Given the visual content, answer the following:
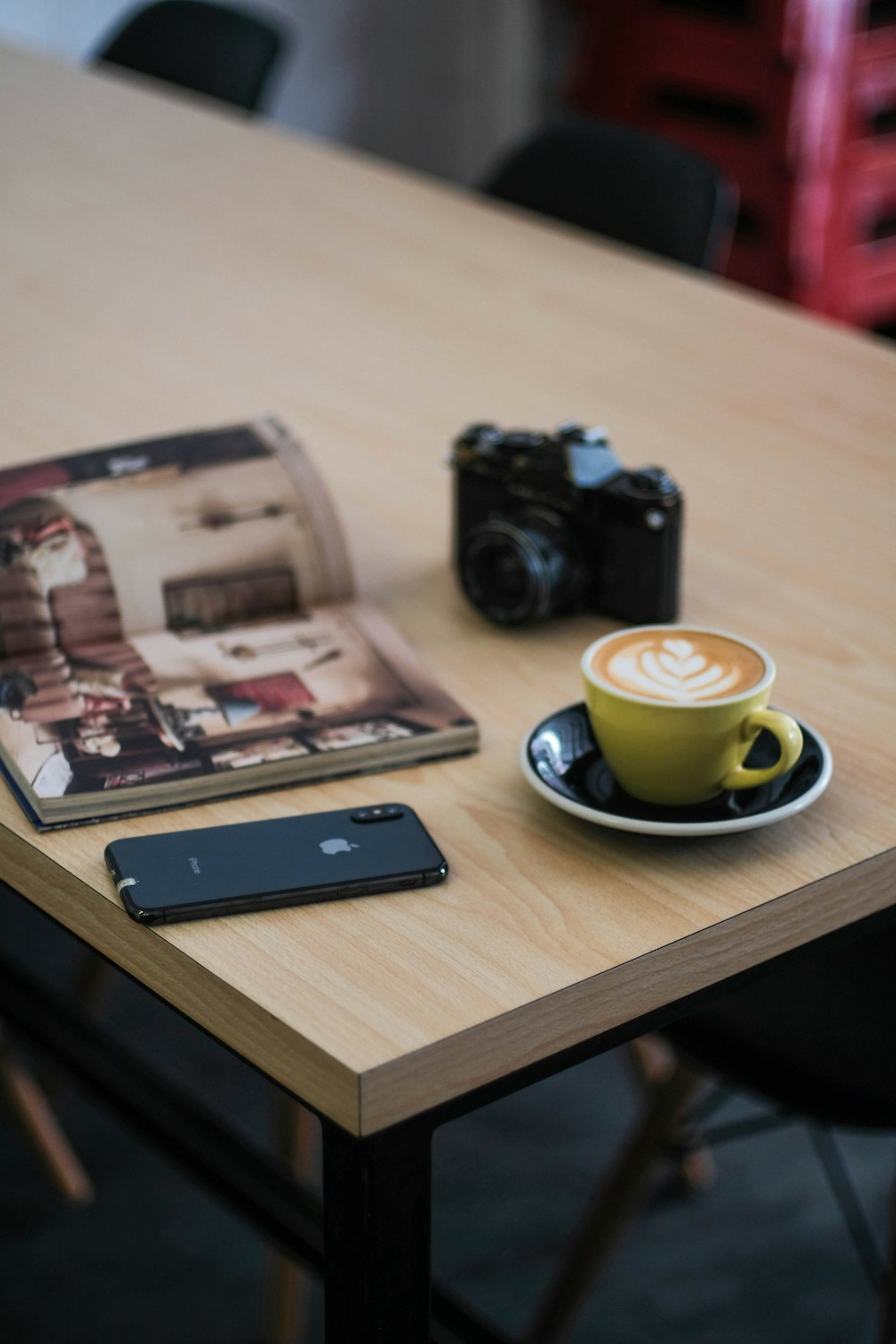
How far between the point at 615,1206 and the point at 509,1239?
33 cm

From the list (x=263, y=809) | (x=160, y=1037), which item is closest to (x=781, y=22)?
(x=160, y=1037)

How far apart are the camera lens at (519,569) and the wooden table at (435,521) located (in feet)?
0.07

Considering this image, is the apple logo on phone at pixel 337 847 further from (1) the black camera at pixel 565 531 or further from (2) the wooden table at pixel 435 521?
(1) the black camera at pixel 565 531

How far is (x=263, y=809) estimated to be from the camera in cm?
79

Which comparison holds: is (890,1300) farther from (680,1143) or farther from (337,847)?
(337,847)

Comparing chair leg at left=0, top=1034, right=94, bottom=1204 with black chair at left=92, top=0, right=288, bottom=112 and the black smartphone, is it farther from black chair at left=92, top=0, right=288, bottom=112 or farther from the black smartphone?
black chair at left=92, top=0, right=288, bottom=112

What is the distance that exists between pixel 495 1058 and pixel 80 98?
1937 mm

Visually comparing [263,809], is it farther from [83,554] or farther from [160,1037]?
[160,1037]

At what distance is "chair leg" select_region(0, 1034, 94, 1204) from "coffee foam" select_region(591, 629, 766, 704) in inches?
37.8

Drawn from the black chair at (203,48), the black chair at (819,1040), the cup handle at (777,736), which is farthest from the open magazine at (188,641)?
the black chair at (203,48)

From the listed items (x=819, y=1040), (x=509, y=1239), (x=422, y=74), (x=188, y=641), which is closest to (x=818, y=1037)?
(x=819, y=1040)

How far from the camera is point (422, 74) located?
12.7 feet

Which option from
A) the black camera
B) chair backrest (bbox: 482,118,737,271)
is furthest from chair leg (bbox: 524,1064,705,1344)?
chair backrest (bbox: 482,118,737,271)

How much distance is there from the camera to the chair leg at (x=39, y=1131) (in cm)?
154
